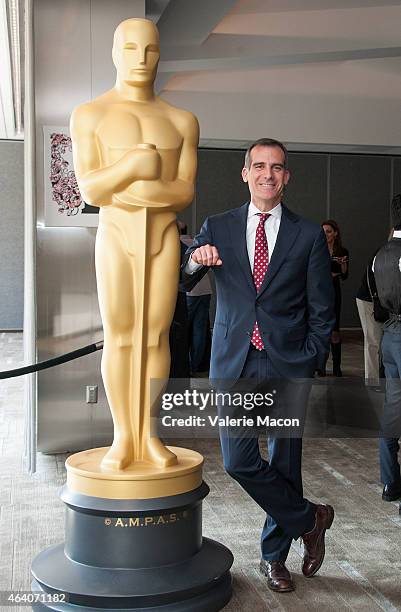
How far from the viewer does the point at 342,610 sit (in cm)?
299

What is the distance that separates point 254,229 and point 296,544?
145 centimetres

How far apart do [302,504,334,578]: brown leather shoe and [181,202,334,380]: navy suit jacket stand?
600 mm

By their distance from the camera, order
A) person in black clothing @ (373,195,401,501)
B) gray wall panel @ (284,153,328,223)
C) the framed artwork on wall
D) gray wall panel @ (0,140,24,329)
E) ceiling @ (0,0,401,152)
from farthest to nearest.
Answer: gray wall panel @ (0,140,24,329) < gray wall panel @ (284,153,328,223) < ceiling @ (0,0,401,152) < the framed artwork on wall < person in black clothing @ (373,195,401,501)

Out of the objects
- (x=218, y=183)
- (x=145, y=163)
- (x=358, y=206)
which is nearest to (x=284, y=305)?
(x=145, y=163)

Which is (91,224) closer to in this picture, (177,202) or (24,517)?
(24,517)

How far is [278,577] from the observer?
3168 millimetres

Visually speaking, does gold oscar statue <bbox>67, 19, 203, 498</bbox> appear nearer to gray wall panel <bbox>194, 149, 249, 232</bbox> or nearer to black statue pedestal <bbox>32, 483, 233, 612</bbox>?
black statue pedestal <bbox>32, 483, 233, 612</bbox>

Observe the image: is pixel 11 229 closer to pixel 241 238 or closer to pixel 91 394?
pixel 91 394

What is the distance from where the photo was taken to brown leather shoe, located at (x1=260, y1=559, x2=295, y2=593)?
10.3 feet

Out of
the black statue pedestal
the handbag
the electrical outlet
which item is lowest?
the black statue pedestal

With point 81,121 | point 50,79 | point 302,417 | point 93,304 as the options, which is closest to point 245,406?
point 302,417

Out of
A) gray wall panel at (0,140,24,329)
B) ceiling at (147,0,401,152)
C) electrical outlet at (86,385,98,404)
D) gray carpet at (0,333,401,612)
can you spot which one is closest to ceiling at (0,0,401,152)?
ceiling at (147,0,401,152)

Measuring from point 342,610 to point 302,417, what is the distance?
70 centimetres

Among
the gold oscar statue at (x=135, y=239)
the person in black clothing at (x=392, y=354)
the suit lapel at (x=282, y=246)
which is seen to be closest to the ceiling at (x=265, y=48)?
the person in black clothing at (x=392, y=354)
